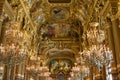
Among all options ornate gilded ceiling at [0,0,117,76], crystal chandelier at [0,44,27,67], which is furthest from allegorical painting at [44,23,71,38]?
crystal chandelier at [0,44,27,67]

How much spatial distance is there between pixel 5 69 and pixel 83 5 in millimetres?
10516

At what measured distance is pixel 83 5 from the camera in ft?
64.7

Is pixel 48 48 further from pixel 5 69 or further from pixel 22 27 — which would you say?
pixel 5 69

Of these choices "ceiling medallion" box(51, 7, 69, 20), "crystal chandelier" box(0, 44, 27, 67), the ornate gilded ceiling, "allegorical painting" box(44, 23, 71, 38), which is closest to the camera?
"crystal chandelier" box(0, 44, 27, 67)

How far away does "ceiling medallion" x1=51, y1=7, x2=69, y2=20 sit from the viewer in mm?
22312

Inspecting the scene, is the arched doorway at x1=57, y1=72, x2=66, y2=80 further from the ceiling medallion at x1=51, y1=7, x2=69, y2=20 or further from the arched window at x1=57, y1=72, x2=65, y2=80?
the ceiling medallion at x1=51, y1=7, x2=69, y2=20

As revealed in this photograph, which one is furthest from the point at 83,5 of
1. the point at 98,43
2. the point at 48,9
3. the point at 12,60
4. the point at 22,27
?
the point at 12,60

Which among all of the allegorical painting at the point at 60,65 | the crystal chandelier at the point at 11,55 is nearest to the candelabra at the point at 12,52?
the crystal chandelier at the point at 11,55

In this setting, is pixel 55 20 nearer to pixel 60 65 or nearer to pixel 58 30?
pixel 58 30

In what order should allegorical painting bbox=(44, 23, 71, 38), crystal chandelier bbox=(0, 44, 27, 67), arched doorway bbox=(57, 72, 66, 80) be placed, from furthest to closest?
arched doorway bbox=(57, 72, 66, 80) → allegorical painting bbox=(44, 23, 71, 38) → crystal chandelier bbox=(0, 44, 27, 67)

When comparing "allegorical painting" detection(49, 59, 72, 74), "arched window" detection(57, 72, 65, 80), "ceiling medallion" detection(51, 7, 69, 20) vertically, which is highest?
"ceiling medallion" detection(51, 7, 69, 20)

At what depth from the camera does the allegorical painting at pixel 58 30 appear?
85.4ft

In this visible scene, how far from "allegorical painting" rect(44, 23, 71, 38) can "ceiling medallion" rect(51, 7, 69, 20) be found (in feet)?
7.34

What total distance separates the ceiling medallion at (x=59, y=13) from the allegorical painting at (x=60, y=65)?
1248 cm
